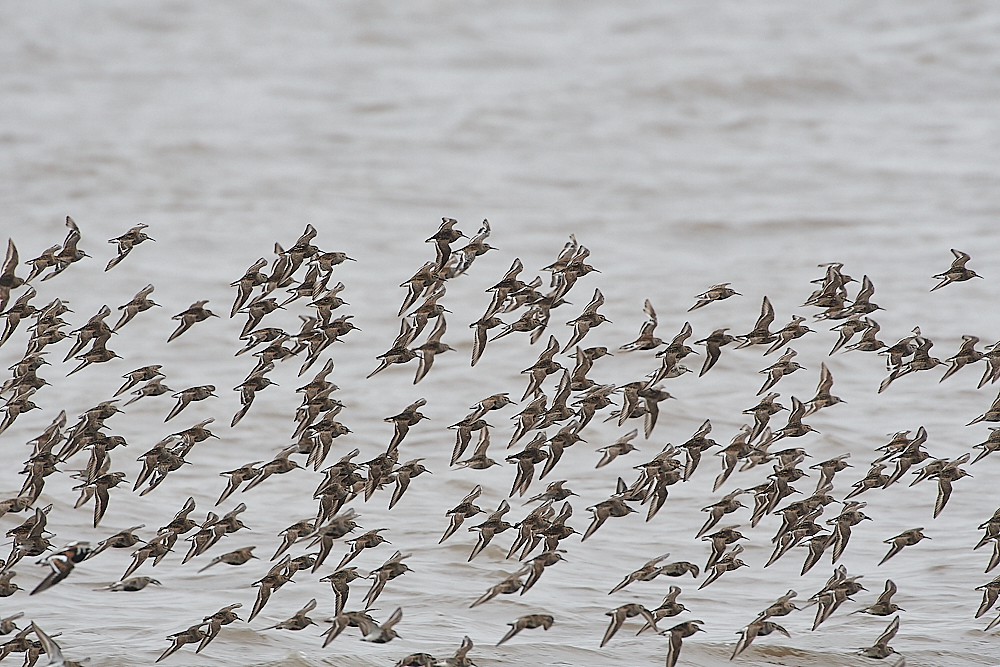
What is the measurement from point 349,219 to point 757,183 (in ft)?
40.6

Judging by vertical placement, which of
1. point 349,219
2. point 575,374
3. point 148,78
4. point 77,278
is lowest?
point 575,374

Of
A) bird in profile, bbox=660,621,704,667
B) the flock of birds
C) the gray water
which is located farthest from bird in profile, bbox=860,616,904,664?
bird in profile, bbox=660,621,704,667

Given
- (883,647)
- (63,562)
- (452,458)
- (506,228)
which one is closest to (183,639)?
(452,458)

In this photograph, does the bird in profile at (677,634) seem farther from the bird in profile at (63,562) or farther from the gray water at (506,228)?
the bird in profile at (63,562)

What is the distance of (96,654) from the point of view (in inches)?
488

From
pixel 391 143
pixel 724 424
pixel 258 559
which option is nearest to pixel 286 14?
pixel 391 143

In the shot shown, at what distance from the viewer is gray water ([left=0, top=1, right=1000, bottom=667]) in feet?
48.2

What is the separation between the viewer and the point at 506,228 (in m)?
35.3

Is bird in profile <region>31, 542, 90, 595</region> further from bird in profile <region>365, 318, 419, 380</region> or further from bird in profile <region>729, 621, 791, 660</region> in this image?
bird in profile <region>729, 621, 791, 660</region>

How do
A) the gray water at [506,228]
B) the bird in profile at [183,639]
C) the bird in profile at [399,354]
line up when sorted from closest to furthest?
the bird in profile at [183,639]
the bird in profile at [399,354]
the gray water at [506,228]

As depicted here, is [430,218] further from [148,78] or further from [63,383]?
[148,78]

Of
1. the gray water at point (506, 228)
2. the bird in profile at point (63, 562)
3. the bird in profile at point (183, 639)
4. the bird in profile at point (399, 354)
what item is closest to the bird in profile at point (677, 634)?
the gray water at point (506, 228)

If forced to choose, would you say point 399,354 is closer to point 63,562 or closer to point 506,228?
point 63,562

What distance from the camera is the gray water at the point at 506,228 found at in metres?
14.7
